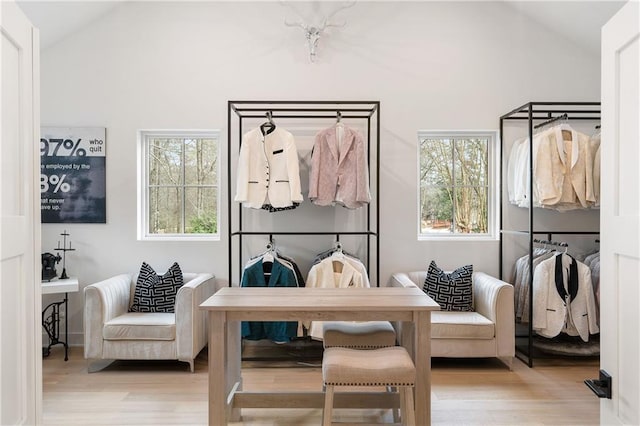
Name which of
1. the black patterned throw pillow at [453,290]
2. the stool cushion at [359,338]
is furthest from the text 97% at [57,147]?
the black patterned throw pillow at [453,290]

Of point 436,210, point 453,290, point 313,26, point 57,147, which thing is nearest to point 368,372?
point 453,290

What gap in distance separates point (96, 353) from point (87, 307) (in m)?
0.34

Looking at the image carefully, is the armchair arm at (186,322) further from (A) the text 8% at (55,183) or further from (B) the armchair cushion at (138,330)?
(A) the text 8% at (55,183)

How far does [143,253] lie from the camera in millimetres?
4023

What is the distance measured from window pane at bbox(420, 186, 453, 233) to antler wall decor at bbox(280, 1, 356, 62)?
5.41ft

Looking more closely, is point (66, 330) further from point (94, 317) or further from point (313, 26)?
point (313, 26)

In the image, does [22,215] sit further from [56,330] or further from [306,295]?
[56,330]

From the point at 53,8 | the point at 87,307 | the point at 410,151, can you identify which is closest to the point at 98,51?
the point at 53,8

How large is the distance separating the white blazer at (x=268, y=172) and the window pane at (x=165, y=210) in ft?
3.22

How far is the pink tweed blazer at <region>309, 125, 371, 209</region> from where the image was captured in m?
3.47

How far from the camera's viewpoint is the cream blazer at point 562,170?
3379 mm

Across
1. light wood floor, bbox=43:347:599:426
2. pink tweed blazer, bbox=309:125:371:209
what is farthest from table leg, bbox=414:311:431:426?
pink tweed blazer, bbox=309:125:371:209

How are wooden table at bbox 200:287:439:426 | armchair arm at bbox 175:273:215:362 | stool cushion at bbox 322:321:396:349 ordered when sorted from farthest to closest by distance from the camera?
armchair arm at bbox 175:273:215:362
stool cushion at bbox 322:321:396:349
wooden table at bbox 200:287:439:426

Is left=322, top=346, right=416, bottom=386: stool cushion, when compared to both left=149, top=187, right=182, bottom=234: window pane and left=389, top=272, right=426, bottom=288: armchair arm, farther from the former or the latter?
left=149, top=187, right=182, bottom=234: window pane
